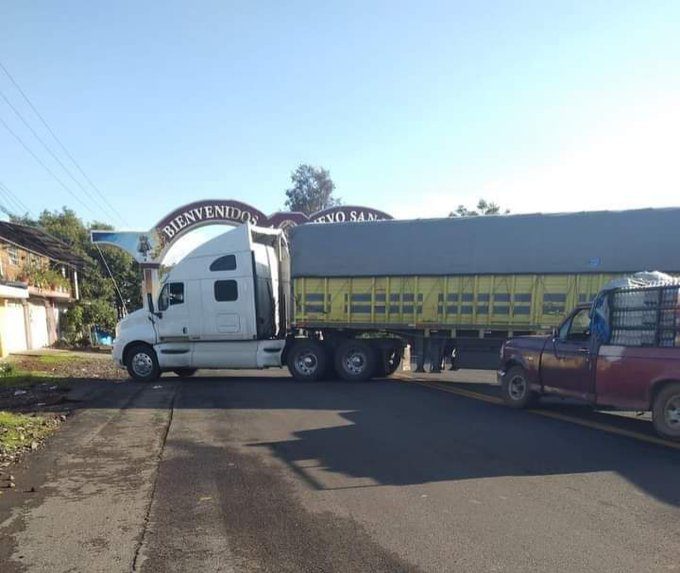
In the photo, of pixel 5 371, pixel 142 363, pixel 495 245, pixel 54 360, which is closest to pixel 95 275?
pixel 54 360

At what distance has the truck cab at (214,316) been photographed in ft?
47.6

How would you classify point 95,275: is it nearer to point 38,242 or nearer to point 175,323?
point 38,242

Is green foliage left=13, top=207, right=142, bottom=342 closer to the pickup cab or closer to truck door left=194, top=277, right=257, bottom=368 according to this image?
truck door left=194, top=277, right=257, bottom=368

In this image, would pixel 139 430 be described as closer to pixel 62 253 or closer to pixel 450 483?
pixel 450 483

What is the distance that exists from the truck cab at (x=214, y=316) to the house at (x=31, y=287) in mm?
8457

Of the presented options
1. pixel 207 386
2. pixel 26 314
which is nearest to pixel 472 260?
pixel 207 386

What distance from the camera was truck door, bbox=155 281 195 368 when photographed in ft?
48.8

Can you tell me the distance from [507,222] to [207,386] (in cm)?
845

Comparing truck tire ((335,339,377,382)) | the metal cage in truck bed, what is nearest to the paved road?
the metal cage in truck bed

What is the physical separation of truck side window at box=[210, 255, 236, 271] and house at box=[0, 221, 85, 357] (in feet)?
34.0

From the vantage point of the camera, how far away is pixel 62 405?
35.4ft

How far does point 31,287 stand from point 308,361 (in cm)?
1888

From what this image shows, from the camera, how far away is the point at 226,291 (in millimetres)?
14617

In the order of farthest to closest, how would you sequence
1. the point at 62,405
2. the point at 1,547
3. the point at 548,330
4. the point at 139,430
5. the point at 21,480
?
the point at 548,330
the point at 62,405
the point at 139,430
the point at 21,480
the point at 1,547
